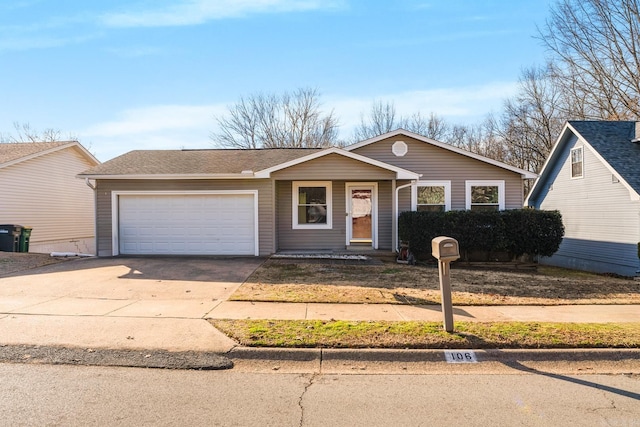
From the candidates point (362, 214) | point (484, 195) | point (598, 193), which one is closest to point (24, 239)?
point (362, 214)

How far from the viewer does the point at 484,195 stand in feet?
49.8

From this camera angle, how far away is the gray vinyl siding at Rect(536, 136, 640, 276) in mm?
14531

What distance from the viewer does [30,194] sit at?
18203 mm

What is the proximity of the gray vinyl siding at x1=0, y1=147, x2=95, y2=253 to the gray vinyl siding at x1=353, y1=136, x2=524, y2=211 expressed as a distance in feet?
49.9

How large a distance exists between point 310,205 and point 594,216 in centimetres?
1146

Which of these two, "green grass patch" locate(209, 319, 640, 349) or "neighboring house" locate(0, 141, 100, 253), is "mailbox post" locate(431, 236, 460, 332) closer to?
"green grass patch" locate(209, 319, 640, 349)

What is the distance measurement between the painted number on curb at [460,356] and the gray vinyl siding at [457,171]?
35.4ft

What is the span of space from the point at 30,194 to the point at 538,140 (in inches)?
1334

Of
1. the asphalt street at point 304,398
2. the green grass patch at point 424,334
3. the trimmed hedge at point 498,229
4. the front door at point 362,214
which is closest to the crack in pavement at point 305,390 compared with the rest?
the asphalt street at point 304,398

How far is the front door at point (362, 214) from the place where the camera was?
48.6 ft

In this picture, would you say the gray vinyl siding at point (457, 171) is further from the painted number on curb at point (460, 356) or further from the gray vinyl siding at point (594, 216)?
the painted number on curb at point (460, 356)

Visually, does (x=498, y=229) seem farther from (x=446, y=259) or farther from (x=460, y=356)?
(x=460, y=356)

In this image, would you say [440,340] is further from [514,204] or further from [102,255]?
[102,255]

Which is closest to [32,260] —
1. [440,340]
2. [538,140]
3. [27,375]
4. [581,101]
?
[27,375]
